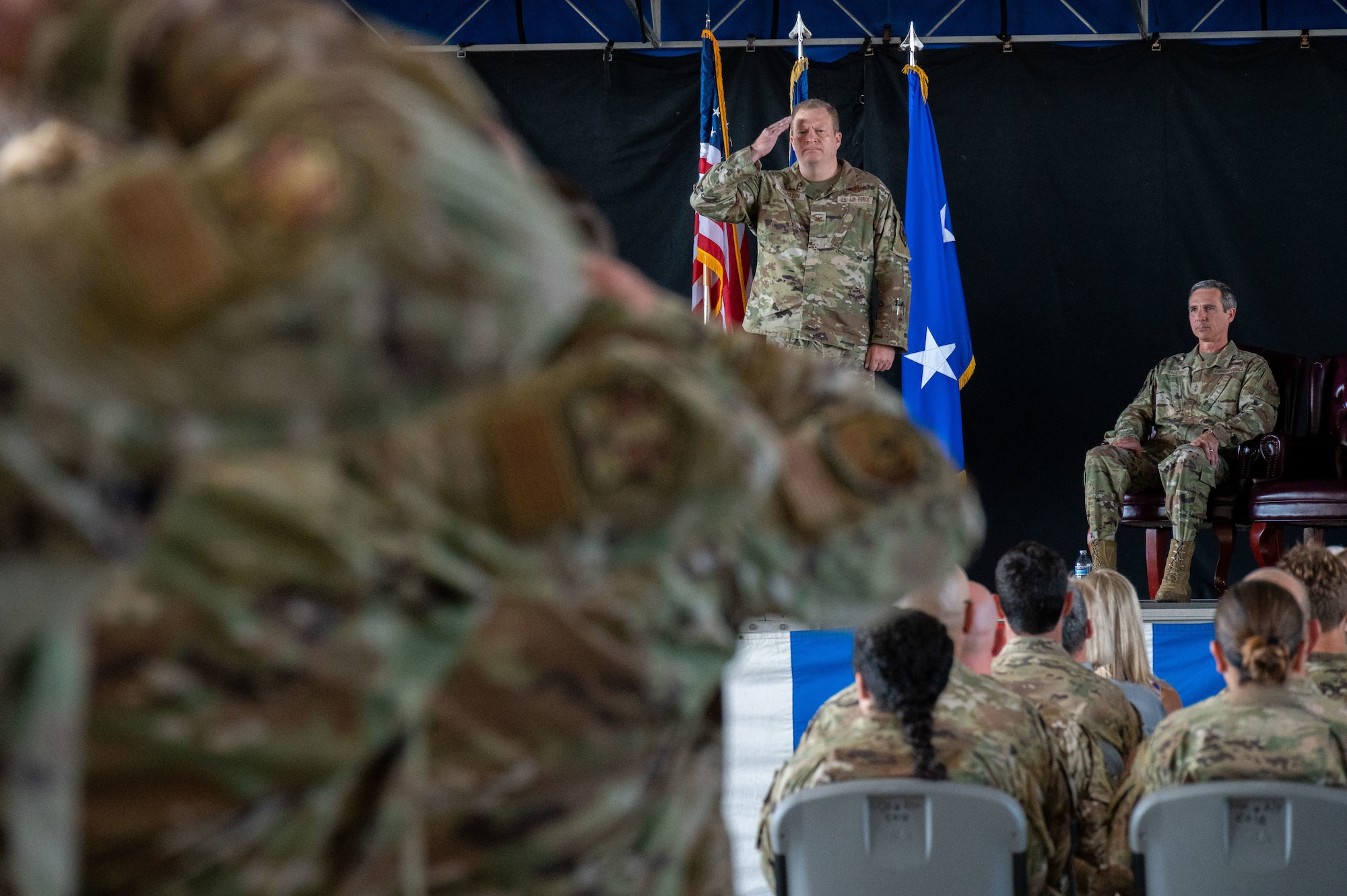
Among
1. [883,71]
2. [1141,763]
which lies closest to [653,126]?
[883,71]

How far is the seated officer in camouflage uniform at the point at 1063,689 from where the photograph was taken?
84.4 inches

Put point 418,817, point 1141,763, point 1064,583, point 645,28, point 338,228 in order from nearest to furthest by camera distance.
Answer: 1. point 338,228
2. point 418,817
3. point 1141,763
4. point 1064,583
5. point 645,28

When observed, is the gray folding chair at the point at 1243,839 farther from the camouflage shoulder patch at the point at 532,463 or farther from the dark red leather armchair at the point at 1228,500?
the dark red leather armchair at the point at 1228,500

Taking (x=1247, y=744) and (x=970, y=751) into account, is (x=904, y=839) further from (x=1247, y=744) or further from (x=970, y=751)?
(x=1247, y=744)

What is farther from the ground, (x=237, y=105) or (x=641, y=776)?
(x=237, y=105)

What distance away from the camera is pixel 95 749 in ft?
1.59

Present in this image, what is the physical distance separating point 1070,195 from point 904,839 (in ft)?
14.1

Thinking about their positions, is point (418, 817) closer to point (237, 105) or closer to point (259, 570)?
point (259, 570)

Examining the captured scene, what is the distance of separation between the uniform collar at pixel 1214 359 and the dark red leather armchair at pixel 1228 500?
0.13 meters

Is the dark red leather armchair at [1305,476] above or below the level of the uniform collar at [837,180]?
below

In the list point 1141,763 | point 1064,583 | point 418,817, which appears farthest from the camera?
point 1064,583

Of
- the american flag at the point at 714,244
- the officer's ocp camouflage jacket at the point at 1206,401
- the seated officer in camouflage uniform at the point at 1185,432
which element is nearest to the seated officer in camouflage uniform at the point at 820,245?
the american flag at the point at 714,244

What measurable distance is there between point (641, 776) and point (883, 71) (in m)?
5.09

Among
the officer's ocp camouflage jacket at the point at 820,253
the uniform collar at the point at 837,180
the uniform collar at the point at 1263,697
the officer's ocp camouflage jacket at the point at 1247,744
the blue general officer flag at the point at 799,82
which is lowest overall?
the officer's ocp camouflage jacket at the point at 1247,744
